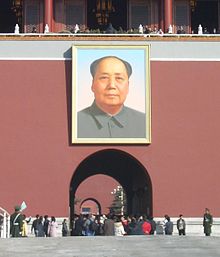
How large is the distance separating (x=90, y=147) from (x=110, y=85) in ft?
7.84

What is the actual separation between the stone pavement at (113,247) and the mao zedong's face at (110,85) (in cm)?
814

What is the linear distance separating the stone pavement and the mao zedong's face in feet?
26.7

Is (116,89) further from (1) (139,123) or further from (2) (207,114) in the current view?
(2) (207,114)

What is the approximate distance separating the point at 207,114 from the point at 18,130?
22.6ft

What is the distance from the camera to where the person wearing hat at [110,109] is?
82.0ft

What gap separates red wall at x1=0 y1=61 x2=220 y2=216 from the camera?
24.6 m

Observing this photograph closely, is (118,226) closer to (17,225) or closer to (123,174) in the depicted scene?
(17,225)

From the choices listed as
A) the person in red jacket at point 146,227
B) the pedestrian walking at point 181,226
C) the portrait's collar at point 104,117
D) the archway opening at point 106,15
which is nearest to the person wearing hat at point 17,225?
the person in red jacket at point 146,227

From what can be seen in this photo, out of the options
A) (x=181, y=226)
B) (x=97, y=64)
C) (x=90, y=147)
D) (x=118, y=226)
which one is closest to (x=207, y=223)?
(x=181, y=226)

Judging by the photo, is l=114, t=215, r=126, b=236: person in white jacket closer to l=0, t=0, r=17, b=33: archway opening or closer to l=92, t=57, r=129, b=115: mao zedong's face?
l=92, t=57, r=129, b=115: mao zedong's face

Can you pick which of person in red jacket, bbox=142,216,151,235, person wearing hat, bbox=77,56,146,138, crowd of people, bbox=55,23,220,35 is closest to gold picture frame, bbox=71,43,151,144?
person wearing hat, bbox=77,56,146,138

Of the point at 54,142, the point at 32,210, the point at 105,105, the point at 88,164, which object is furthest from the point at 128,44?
the point at 88,164

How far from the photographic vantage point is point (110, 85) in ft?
82.9

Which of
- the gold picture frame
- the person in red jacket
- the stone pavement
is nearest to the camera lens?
the stone pavement
